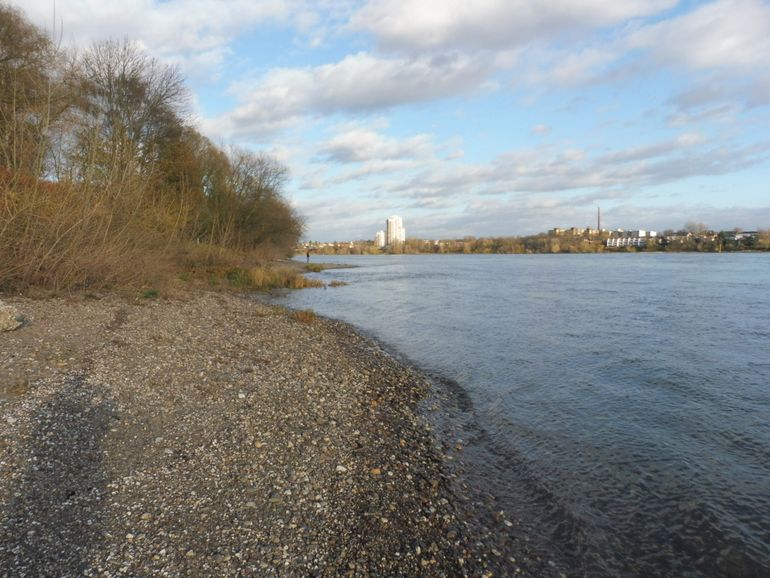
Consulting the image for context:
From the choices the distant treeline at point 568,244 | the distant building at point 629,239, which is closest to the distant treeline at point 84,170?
the distant treeline at point 568,244

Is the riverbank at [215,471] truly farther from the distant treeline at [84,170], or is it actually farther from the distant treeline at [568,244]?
the distant treeline at [568,244]

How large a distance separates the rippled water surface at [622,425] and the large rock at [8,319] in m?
11.0

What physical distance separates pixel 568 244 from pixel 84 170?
141 m

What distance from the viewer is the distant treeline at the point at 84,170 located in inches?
620

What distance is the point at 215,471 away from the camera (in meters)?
6.50

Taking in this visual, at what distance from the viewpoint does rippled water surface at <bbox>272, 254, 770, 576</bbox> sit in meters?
6.22

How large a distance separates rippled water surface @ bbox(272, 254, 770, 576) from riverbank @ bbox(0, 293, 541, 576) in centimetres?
129

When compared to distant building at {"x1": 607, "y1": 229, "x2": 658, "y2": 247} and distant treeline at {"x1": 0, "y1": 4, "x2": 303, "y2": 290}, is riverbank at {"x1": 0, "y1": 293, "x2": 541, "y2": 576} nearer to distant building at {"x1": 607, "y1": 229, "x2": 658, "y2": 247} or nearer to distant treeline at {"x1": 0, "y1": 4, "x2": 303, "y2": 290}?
distant treeline at {"x1": 0, "y1": 4, "x2": 303, "y2": 290}

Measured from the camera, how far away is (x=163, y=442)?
721cm

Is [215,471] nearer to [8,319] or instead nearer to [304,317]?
[8,319]

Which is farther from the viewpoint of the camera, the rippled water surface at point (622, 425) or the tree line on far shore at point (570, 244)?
the tree line on far shore at point (570, 244)

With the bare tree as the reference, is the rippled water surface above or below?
below

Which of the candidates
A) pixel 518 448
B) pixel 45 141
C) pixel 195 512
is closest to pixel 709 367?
pixel 518 448

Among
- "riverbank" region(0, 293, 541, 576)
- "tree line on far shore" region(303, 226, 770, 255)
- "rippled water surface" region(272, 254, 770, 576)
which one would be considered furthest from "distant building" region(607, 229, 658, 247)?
"riverbank" region(0, 293, 541, 576)
